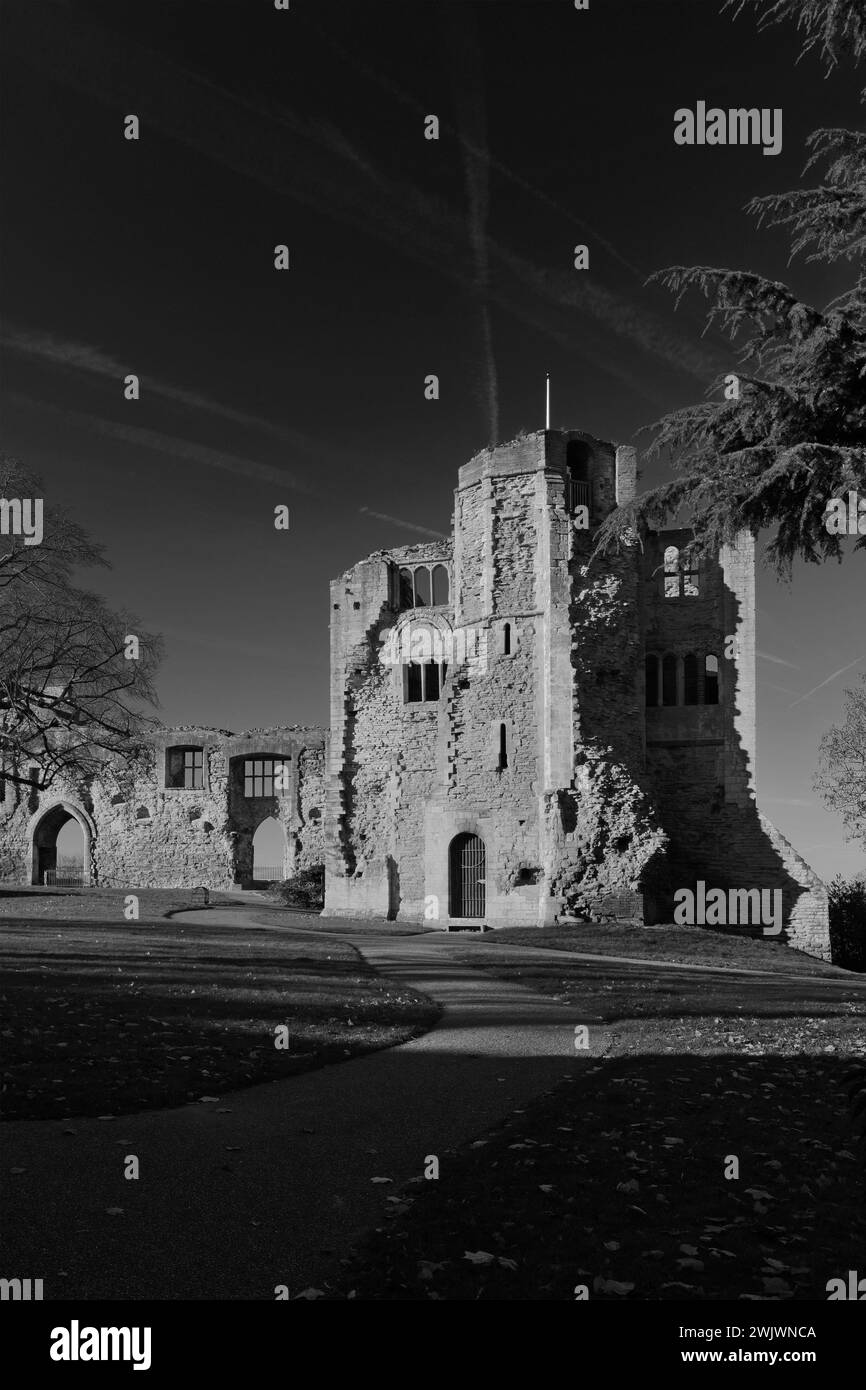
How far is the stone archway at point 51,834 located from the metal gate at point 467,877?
24.1m

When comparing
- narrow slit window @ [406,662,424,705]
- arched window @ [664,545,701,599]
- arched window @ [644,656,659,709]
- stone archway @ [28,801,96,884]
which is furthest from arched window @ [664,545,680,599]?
stone archway @ [28,801,96,884]

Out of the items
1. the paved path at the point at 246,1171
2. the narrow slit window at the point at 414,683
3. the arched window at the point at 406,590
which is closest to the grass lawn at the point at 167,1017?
the paved path at the point at 246,1171

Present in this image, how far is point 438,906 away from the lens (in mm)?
31719

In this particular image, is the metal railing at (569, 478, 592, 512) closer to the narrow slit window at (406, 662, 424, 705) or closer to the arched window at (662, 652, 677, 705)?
the arched window at (662, 652, 677, 705)

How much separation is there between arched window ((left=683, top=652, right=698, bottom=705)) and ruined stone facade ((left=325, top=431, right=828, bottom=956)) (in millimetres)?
65

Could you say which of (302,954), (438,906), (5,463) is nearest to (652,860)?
Answer: (438,906)

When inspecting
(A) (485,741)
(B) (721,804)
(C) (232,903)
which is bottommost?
(C) (232,903)

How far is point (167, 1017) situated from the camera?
12.1 m

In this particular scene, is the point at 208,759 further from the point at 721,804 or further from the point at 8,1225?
the point at 8,1225

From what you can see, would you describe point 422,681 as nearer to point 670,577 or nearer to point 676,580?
point 670,577

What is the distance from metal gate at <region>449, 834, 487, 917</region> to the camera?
3141 cm

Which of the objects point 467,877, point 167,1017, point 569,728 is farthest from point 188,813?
point 167,1017

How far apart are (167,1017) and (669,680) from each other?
82.0 ft

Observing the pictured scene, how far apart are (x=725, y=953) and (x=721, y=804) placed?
8210 millimetres
